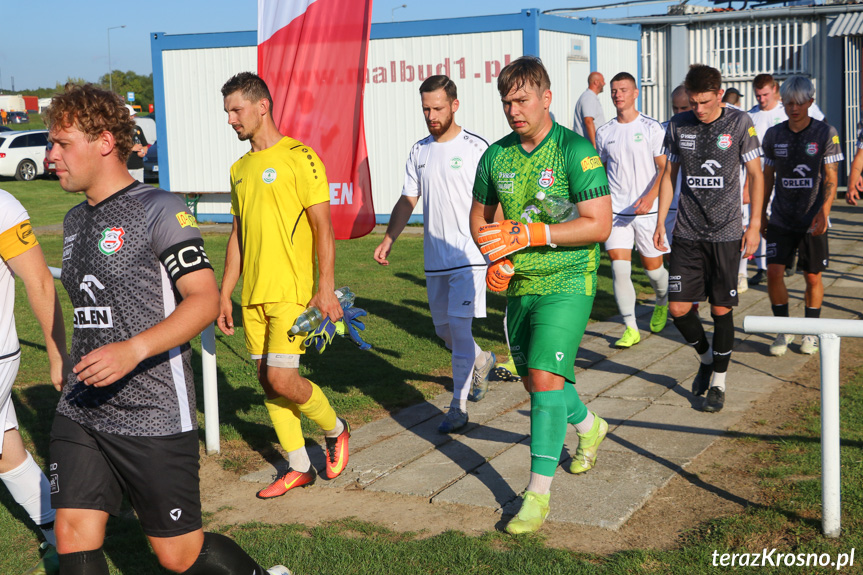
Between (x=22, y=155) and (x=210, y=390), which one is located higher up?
(x=22, y=155)

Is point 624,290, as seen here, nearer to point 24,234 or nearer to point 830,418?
point 830,418

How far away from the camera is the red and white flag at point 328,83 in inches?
218

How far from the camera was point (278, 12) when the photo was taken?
5.69 meters

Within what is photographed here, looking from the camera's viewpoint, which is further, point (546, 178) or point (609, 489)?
point (609, 489)

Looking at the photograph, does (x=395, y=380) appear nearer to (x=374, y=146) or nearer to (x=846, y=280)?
(x=846, y=280)

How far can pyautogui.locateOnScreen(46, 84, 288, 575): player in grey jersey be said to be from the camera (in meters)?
3.15

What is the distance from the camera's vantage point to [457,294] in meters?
6.45

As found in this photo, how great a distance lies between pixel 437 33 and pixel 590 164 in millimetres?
13638

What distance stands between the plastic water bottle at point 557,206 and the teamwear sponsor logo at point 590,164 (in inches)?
7.8

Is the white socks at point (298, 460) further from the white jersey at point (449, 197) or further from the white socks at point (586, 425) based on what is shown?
the white jersey at point (449, 197)

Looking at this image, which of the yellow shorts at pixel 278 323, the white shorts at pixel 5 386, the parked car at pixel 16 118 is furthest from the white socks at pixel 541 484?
the parked car at pixel 16 118

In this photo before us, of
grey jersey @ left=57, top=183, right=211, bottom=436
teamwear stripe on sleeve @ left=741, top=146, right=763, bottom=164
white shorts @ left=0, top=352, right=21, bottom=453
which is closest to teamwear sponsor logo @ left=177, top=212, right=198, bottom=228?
grey jersey @ left=57, top=183, right=211, bottom=436

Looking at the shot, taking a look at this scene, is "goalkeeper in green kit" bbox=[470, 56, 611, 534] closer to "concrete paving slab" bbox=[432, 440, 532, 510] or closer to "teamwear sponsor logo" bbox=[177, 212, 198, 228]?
"concrete paving slab" bbox=[432, 440, 532, 510]

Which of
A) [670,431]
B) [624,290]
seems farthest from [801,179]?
[670,431]
